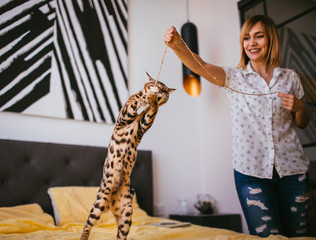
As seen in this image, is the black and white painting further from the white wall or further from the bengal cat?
the bengal cat

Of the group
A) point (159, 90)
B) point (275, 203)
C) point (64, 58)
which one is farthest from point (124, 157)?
point (64, 58)

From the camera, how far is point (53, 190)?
7.26 feet

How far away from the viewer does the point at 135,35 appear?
3.21 meters

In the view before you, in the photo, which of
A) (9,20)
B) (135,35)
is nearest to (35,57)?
→ (9,20)

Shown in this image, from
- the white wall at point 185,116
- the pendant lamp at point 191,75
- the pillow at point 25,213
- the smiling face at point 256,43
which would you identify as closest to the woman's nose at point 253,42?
the smiling face at point 256,43

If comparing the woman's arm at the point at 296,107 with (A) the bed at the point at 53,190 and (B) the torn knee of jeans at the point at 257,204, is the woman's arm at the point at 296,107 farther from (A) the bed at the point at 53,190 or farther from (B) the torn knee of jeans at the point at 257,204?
(A) the bed at the point at 53,190

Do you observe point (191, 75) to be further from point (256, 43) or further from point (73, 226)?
point (73, 226)

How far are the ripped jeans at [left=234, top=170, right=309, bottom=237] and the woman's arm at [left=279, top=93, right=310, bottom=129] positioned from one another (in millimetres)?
319

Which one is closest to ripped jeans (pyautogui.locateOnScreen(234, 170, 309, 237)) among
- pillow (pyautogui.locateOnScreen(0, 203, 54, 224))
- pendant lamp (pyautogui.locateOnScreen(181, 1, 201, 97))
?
pillow (pyautogui.locateOnScreen(0, 203, 54, 224))

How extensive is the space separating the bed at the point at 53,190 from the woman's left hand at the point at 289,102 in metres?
0.86

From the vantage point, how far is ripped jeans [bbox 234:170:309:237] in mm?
1370

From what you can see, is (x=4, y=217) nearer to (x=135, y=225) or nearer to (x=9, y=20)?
(x=135, y=225)

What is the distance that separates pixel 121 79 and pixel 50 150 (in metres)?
1.07

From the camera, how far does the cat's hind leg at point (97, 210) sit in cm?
93
